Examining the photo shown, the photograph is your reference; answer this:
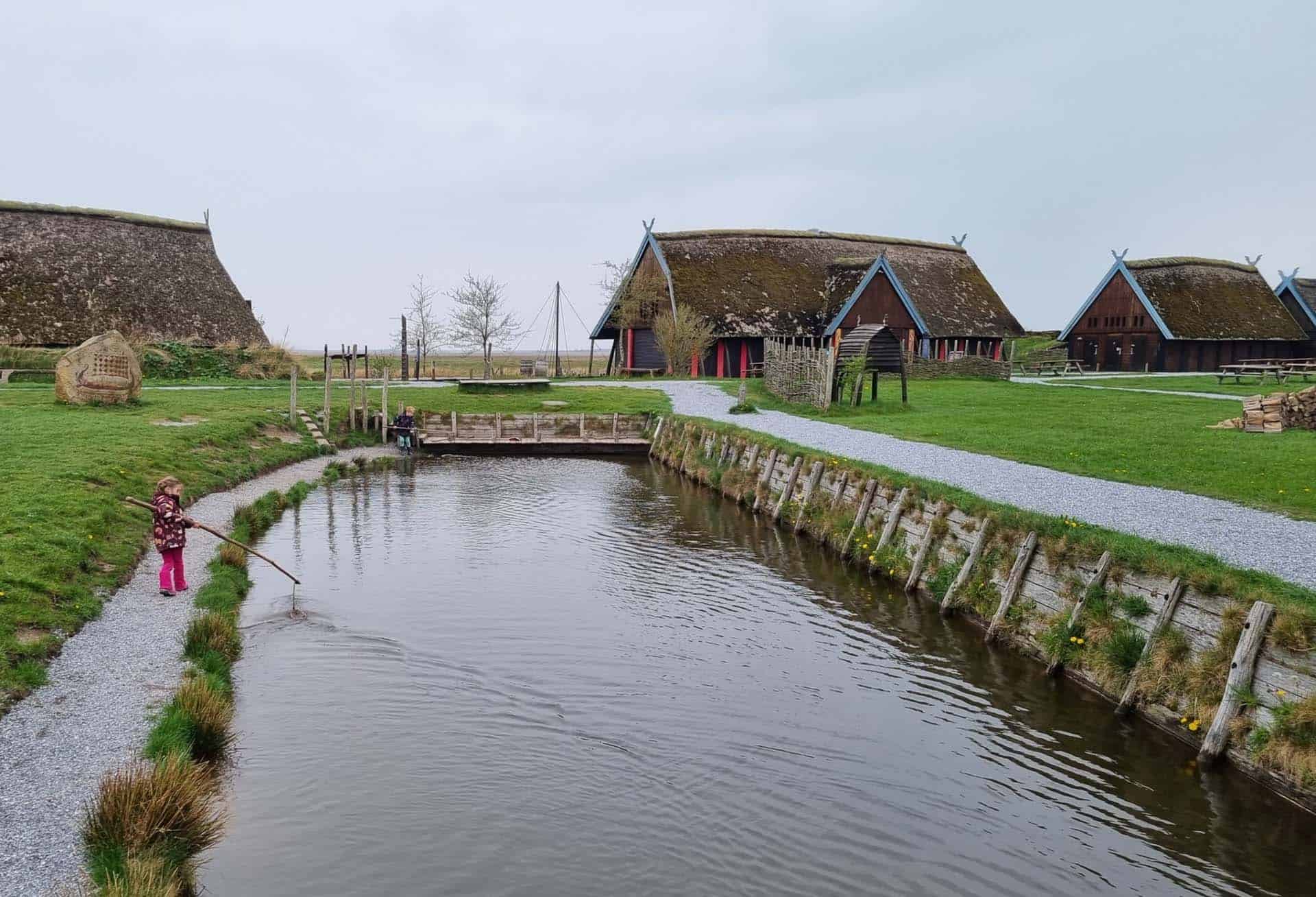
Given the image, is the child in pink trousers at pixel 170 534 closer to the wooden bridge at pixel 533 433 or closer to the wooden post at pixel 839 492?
the wooden post at pixel 839 492

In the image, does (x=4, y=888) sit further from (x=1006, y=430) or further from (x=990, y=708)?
(x=1006, y=430)

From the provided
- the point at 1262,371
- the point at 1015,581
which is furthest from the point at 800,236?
the point at 1015,581

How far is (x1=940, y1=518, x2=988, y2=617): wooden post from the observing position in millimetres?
13602

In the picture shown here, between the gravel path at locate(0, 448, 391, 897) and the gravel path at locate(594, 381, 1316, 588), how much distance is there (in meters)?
11.5

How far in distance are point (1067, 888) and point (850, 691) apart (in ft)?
13.4

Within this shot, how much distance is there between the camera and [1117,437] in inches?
885

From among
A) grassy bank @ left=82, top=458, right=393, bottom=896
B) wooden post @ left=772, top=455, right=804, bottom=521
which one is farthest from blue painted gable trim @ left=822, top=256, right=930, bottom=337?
grassy bank @ left=82, top=458, right=393, bottom=896

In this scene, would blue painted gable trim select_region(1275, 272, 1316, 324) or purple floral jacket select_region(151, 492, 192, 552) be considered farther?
blue painted gable trim select_region(1275, 272, 1316, 324)

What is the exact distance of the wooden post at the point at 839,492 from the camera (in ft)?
60.8

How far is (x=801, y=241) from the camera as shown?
198 feet

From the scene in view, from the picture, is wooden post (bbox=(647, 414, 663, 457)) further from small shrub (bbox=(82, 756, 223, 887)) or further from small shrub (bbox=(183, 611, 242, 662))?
small shrub (bbox=(82, 756, 223, 887))

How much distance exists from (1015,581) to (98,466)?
1707 centimetres

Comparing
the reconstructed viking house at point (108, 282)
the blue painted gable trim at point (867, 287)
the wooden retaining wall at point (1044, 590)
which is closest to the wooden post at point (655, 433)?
the wooden retaining wall at point (1044, 590)

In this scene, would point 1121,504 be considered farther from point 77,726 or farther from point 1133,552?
point 77,726
